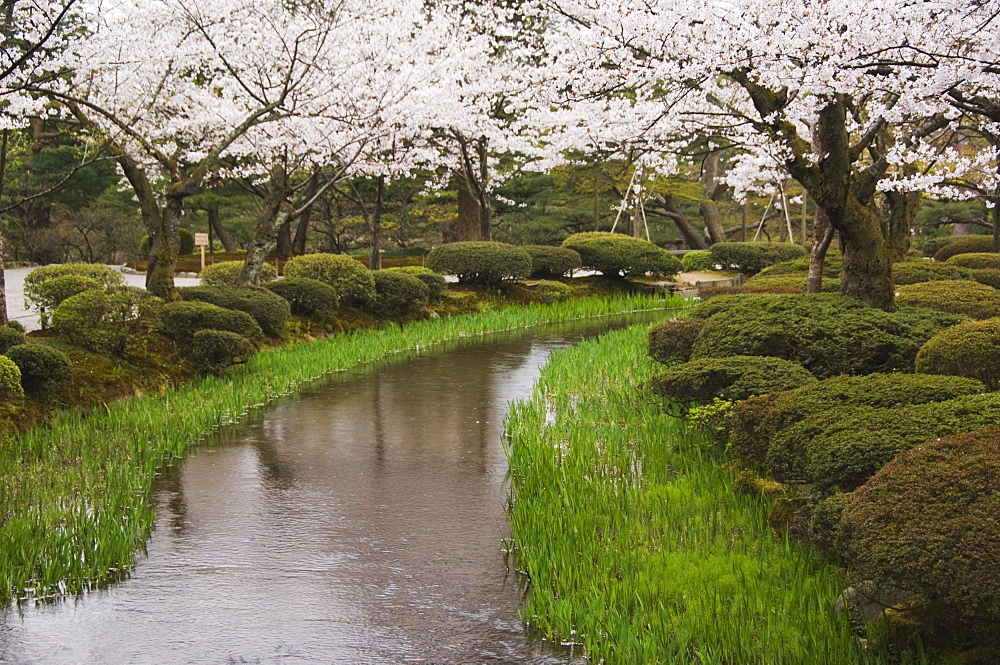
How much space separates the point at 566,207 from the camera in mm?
31484

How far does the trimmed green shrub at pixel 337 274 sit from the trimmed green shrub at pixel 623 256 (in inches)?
317

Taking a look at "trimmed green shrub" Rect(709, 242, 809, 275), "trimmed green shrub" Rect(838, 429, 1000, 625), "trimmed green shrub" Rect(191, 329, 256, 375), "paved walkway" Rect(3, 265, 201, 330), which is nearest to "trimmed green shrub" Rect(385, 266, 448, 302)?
"paved walkway" Rect(3, 265, 201, 330)

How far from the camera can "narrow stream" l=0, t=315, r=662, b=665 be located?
4.00 metres

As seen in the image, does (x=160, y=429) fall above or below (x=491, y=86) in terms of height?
below

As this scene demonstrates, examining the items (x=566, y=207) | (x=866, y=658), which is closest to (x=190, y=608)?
(x=866, y=658)

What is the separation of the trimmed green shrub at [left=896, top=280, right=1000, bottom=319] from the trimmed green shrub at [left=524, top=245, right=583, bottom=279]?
10.8m

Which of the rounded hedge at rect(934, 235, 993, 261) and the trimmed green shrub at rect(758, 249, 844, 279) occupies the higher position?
the rounded hedge at rect(934, 235, 993, 261)

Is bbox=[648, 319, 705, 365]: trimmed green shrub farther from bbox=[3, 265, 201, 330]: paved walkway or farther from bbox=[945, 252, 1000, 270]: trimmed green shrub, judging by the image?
bbox=[945, 252, 1000, 270]: trimmed green shrub

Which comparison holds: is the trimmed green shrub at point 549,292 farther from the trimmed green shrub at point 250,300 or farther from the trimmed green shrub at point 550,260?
the trimmed green shrub at point 250,300

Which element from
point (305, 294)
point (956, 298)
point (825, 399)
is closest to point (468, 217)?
point (305, 294)

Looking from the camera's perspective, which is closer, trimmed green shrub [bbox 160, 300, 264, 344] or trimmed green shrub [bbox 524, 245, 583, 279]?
trimmed green shrub [bbox 160, 300, 264, 344]

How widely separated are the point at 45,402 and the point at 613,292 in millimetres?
15909

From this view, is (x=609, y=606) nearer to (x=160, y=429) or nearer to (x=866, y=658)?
(x=866, y=658)

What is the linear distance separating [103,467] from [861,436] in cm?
520
